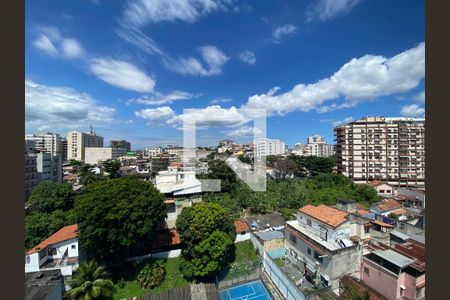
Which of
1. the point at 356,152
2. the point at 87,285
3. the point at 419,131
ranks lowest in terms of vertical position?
the point at 87,285

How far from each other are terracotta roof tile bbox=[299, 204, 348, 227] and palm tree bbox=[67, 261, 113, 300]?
7431 mm

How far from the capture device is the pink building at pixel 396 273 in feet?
17.5

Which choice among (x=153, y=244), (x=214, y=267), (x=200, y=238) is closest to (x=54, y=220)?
(x=153, y=244)

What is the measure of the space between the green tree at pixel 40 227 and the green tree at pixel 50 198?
2.43 meters

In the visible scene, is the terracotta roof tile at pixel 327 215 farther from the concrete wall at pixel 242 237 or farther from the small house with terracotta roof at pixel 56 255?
the small house with terracotta roof at pixel 56 255

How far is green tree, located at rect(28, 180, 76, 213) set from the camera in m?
11.6

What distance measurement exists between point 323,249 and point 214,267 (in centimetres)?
369

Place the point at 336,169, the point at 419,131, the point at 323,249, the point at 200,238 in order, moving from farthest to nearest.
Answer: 1. the point at 336,169
2. the point at 419,131
3. the point at 200,238
4. the point at 323,249

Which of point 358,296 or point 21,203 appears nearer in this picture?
point 21,203

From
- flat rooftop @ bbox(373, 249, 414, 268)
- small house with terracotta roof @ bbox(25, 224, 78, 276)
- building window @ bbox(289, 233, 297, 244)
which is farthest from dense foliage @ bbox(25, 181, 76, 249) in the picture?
flat rooftop @ bbox(373, 249, 414, 268)

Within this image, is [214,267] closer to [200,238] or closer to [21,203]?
[200,238]

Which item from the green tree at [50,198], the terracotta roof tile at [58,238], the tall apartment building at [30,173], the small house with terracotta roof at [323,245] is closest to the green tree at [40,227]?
the terracotta roof tile at [58,238]

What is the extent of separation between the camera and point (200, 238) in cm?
773

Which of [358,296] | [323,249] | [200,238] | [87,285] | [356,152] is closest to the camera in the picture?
[358,296]
